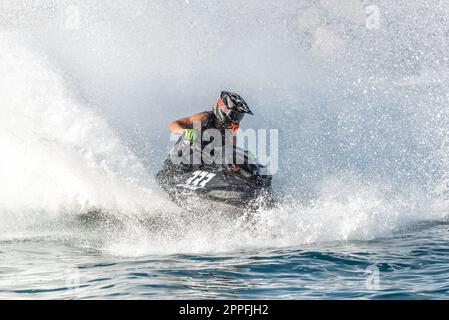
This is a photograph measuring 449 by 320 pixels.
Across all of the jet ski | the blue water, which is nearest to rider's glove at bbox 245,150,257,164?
the jet ski

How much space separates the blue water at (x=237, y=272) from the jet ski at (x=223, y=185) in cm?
127

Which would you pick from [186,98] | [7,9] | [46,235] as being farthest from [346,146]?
[46,235]

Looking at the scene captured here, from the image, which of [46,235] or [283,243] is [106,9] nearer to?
[46,235]

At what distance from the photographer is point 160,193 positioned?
910 cm

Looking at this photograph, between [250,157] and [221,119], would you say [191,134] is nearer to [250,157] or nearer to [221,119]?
[221,119]

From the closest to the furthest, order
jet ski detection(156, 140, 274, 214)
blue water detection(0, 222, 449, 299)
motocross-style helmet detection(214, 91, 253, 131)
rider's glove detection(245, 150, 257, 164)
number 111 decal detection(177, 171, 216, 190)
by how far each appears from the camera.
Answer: blue water detection(0, 222, 449, 299) → jet ski detection(156, 140, 274, 214) → number 111 decal detection(177, 171, 216, 190) → motocross-style helmet detection(214, 91, 253, 131) → rider's glove detection(245, 150, 257, 164)

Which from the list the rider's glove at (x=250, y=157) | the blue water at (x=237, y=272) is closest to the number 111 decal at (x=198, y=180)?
the rider's glove at (x=250, y=157)

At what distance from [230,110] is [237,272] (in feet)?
11.4

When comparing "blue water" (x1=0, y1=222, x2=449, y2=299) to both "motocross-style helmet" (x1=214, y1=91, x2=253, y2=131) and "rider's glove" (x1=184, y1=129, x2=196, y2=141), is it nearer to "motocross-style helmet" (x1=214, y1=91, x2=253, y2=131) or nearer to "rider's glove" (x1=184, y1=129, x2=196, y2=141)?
"rider's glove" (x1=184, y1=129, x2=196, y2=141)

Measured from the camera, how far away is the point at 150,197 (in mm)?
9039

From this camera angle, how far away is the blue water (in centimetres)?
524

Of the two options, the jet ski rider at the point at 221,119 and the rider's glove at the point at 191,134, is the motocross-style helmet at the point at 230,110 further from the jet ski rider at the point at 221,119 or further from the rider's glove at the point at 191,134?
the rider's glove at the point at 191,134

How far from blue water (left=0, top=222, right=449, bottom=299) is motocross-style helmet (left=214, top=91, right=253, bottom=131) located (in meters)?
2.60

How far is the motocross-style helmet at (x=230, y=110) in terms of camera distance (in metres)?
8.93
